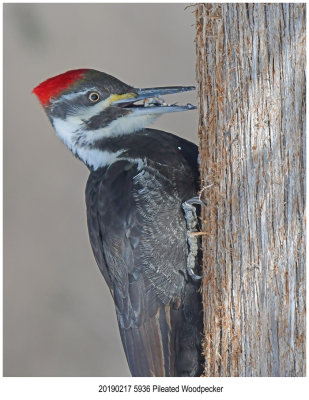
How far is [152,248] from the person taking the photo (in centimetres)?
277

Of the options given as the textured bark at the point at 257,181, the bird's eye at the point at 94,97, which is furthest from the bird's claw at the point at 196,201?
the bird's eye at the point at 94,97

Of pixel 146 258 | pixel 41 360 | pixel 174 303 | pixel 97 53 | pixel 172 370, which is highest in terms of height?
pixel 97 53

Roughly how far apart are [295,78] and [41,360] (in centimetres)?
361

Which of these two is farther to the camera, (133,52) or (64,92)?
(133,52)

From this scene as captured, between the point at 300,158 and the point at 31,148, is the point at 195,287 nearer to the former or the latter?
the point at 300,158

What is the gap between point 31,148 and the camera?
16.5ft

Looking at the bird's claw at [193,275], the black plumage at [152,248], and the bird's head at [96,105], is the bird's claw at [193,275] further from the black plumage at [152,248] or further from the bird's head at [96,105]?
the bird's head at [96,105]

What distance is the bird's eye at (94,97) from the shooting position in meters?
2.99

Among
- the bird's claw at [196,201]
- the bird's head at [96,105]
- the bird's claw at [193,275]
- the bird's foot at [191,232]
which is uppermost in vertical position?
the bird's head at [96,105]

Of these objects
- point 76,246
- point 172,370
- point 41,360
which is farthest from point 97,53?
point 172,370

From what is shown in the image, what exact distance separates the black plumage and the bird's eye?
8.9 inches

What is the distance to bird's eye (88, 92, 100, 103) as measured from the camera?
299 centimetres

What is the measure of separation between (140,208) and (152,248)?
0.66 feet

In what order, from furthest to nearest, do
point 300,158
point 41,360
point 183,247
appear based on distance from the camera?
point 41,360 → point 183,247 → point 300,158
